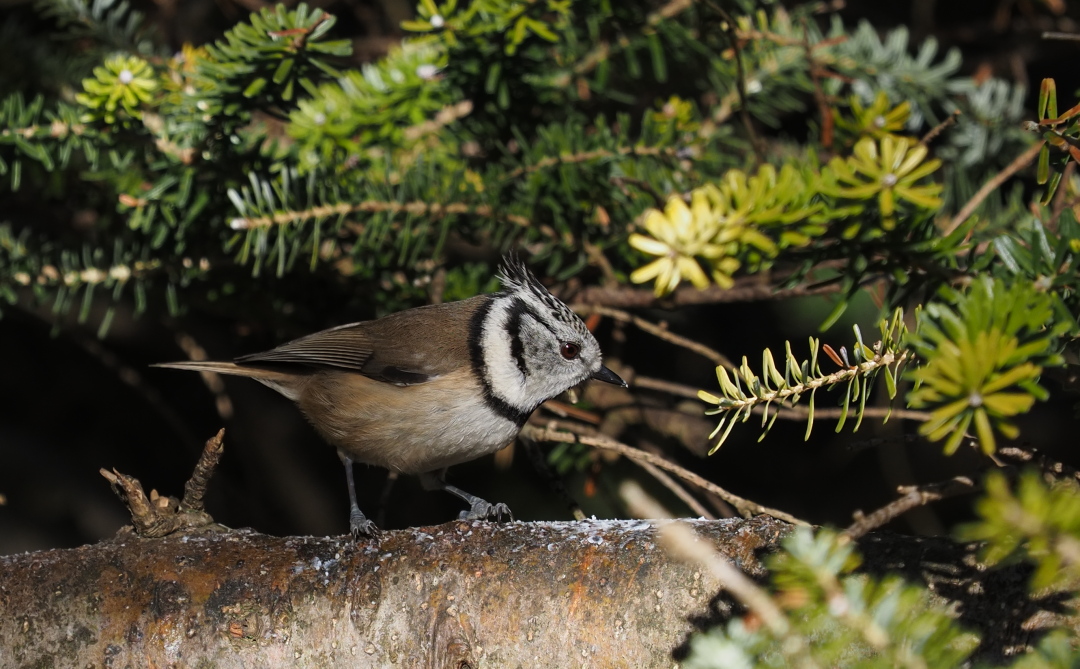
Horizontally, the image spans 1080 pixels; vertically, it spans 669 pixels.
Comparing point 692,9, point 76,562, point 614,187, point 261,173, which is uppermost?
point 692,9

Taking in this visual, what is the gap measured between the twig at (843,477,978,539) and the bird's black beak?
53.6 inches

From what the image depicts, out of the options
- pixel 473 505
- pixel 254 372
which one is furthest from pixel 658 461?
pixel 254 372

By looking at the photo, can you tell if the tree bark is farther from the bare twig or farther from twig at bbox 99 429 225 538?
the bare twig

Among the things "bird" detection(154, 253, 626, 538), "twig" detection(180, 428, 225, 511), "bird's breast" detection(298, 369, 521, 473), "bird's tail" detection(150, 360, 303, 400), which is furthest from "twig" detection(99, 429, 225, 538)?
"bird's tail" detection(150, 360, 303, 400)

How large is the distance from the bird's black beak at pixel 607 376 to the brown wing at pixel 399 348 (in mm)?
393

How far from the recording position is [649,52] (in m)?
2.52

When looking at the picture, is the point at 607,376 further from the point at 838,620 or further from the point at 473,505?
the point at 838,620

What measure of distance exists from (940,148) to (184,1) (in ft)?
9.24

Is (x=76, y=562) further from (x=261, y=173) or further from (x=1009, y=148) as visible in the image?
(x=1009, y=148)

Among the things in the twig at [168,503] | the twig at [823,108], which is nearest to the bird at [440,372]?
the twig at [168,503]

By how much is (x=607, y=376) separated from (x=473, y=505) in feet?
1.89

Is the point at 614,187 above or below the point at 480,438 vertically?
above

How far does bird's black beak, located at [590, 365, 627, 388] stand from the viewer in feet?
8.50

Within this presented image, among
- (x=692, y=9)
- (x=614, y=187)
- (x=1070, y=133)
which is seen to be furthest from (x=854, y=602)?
(x=692, y=9)
